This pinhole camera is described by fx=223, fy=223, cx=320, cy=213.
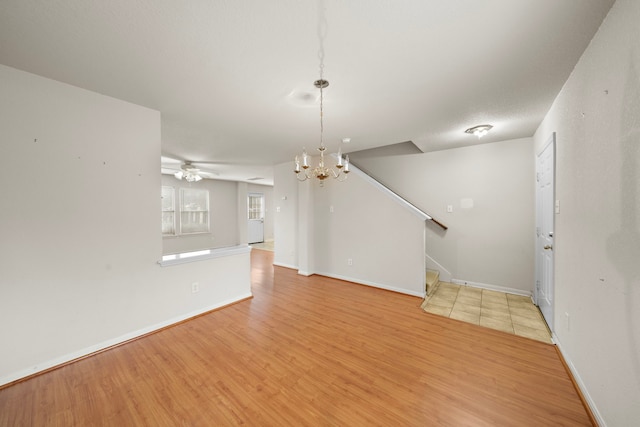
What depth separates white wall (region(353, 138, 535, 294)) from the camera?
3521 millimetres

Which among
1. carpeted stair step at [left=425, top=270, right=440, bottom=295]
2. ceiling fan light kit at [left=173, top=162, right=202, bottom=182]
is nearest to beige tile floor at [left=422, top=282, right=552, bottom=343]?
carpeted stair step at [left=425, top=270, right=440, bottom=295]

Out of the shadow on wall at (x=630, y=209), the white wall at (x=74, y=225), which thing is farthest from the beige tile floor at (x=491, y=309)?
the white wall at (x=74, y=225)

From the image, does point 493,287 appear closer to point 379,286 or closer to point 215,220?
point 379,286

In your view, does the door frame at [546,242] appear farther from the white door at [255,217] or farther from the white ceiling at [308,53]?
the white door at [255,217]

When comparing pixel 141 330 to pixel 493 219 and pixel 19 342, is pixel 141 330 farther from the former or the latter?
pixel 493 219

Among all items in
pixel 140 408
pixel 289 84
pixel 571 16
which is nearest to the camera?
pixel 571 16

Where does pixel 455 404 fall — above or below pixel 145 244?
below

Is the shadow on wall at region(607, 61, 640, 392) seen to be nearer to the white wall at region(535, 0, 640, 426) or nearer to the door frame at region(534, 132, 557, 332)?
the white wall at region(535, 0, 640, 426)

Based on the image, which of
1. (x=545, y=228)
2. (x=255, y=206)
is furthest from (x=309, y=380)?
(x=255, y=206)

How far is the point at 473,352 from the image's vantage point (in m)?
2.15

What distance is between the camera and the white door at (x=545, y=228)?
239cm

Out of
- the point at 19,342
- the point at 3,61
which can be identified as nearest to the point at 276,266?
the point at 19,342

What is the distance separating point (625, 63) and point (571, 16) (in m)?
0.42

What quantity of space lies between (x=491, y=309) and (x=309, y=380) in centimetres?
274
